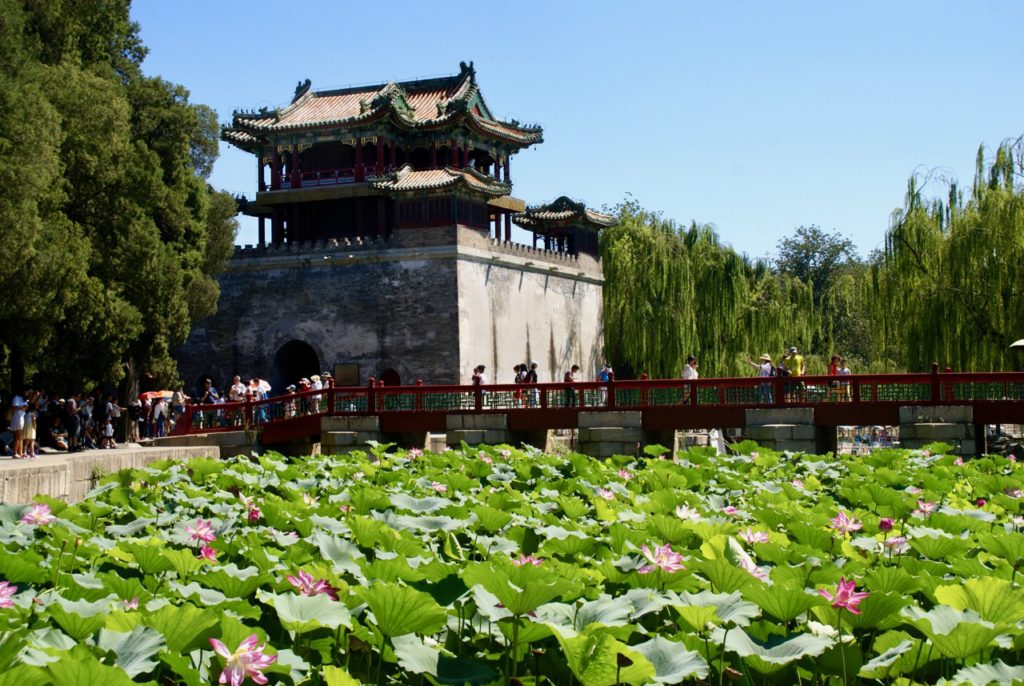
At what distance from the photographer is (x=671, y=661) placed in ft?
11.2

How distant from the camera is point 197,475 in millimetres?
9992

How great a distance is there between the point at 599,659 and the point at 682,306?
28.8 meters

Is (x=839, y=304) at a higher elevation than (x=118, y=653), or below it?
higher

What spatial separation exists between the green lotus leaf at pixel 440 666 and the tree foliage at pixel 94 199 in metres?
13.9

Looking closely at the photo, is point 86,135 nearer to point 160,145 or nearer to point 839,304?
point 160,145

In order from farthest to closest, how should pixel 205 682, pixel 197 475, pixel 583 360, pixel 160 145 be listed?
pixel 583 360 < pixel 160 145 < pixel 197 475 < pixel 205 682

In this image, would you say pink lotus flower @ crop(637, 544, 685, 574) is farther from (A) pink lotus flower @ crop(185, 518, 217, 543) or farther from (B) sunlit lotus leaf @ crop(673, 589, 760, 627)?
(A) pink lotus flower @ crop(185, 518, 217, 543)

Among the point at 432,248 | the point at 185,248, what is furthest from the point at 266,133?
the point at 185,248

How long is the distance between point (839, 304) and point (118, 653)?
4465cm

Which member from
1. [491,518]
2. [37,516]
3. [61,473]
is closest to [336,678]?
[491,518]

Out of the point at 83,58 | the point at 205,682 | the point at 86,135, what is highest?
the point at 83,58

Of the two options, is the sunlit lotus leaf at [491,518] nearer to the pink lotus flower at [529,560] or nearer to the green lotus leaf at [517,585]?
the pink lotus flower at [529,560]

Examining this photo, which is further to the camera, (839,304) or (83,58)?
(839,304)

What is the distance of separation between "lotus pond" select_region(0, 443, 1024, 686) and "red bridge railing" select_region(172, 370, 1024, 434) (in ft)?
35.8
